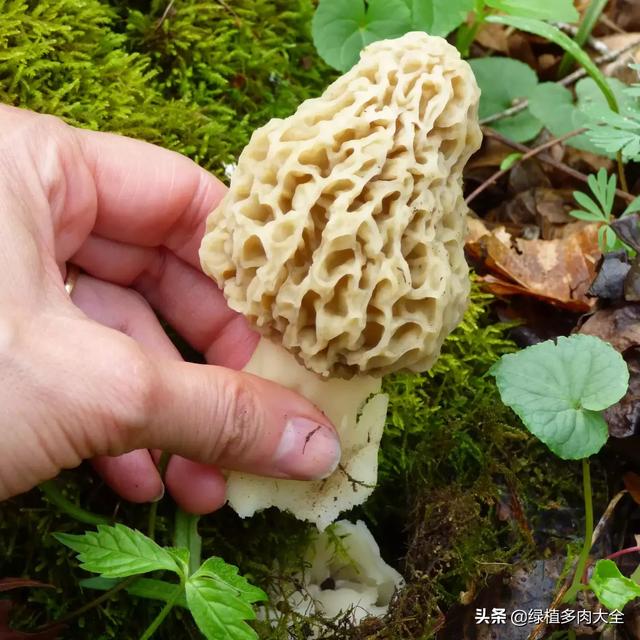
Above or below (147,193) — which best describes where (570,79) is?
below

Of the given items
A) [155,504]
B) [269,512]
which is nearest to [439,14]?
[269,512]

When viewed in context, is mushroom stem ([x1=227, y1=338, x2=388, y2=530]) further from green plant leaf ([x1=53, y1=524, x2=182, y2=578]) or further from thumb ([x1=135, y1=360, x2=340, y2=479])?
green plant leaf ([x1=53, y1=524, x2=182, y2=578])

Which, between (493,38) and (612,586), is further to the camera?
(493,38)

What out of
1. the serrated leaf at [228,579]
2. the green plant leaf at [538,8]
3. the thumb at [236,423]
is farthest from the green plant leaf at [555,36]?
the serrated leaf at [228,579]

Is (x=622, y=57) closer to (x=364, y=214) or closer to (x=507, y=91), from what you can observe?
(x=507, y=91)

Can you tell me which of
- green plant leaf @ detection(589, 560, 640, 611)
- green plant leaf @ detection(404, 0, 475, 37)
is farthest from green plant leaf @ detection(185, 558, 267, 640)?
green plant leaf @ detection(404, 0, 475, 37)

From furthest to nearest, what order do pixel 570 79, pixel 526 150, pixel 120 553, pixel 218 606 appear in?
1. pixel 570 79
2. pixel 526 150
3. pixel 120 553
4. pixel 218 606

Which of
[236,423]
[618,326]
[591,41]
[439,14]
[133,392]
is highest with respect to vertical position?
[439,14]

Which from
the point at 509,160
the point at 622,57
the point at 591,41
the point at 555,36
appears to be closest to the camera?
the point at 555,36
